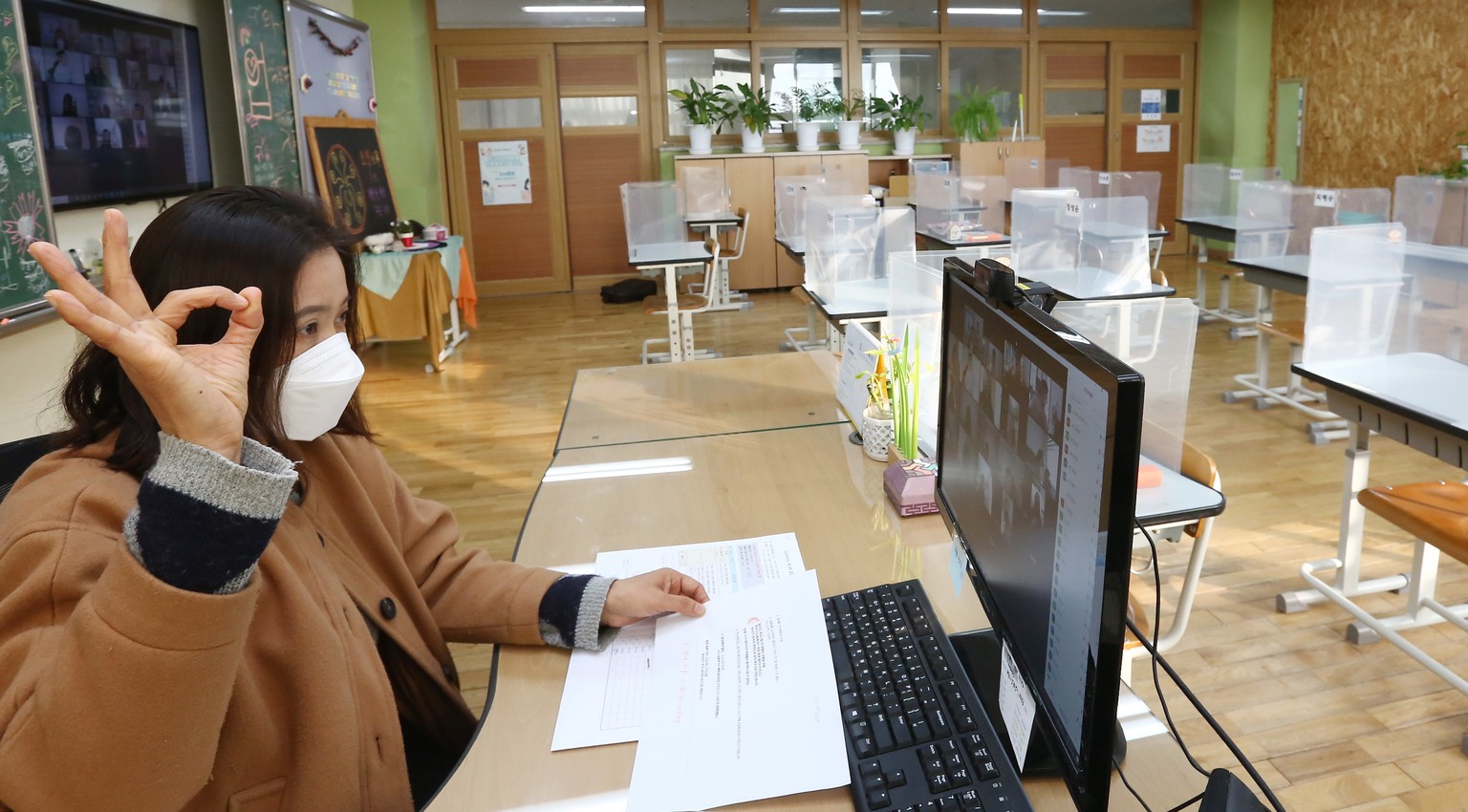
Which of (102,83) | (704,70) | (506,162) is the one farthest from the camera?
(704,70)

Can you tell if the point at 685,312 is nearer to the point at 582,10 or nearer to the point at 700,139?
the point at 700,139

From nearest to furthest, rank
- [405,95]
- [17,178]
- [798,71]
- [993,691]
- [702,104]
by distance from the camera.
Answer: [993,691]
[17,178]
[405,95]
[702,104]
[798,71]

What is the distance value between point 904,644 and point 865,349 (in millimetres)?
962

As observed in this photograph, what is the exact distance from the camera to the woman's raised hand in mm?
702

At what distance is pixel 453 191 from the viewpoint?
8.23m

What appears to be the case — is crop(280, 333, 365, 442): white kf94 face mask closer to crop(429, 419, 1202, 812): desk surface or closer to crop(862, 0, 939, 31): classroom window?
crop(429, 419, 1202, 812): desk surface

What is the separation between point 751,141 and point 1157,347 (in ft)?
22.3

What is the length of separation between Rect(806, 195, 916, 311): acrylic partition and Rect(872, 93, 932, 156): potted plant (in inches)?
169

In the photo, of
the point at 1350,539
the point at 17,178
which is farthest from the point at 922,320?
the point at 17,178

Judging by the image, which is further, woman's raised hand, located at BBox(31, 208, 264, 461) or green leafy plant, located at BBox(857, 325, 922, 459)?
green leafy plant, located at BBox(857, 325, 922, 459)

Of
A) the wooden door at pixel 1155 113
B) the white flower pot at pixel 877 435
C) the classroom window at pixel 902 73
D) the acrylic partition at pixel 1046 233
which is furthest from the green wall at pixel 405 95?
the white flower pot at pixel 877 435

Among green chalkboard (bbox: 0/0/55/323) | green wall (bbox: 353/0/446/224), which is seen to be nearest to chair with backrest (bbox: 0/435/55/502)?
green chalkboard (bbox: 0/0/55/323)

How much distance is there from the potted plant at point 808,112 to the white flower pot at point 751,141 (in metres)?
0.36

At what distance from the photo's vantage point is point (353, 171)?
20.8 feet
